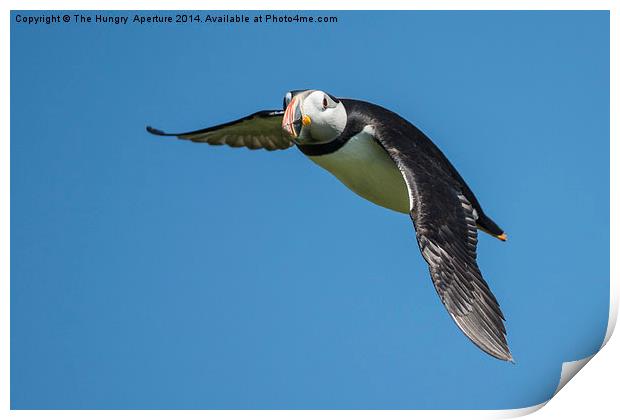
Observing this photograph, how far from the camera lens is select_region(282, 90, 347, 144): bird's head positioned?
325 centimetres

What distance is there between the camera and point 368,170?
10.9ft

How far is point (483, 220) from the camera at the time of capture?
3459 mm

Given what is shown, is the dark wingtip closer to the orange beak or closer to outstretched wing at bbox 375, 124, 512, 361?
the orange beak

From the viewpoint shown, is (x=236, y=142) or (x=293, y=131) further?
(x=236, y=142)

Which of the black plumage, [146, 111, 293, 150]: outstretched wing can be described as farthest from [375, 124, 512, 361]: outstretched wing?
[146, 111, 293, 150]: outstretched wing

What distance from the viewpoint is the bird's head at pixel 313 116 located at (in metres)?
3.25

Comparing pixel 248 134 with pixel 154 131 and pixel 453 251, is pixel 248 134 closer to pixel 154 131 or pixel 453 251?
pixel 154 131

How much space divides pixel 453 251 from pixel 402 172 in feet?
→ 0.93

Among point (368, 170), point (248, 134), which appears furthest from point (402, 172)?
point (248, 134)
